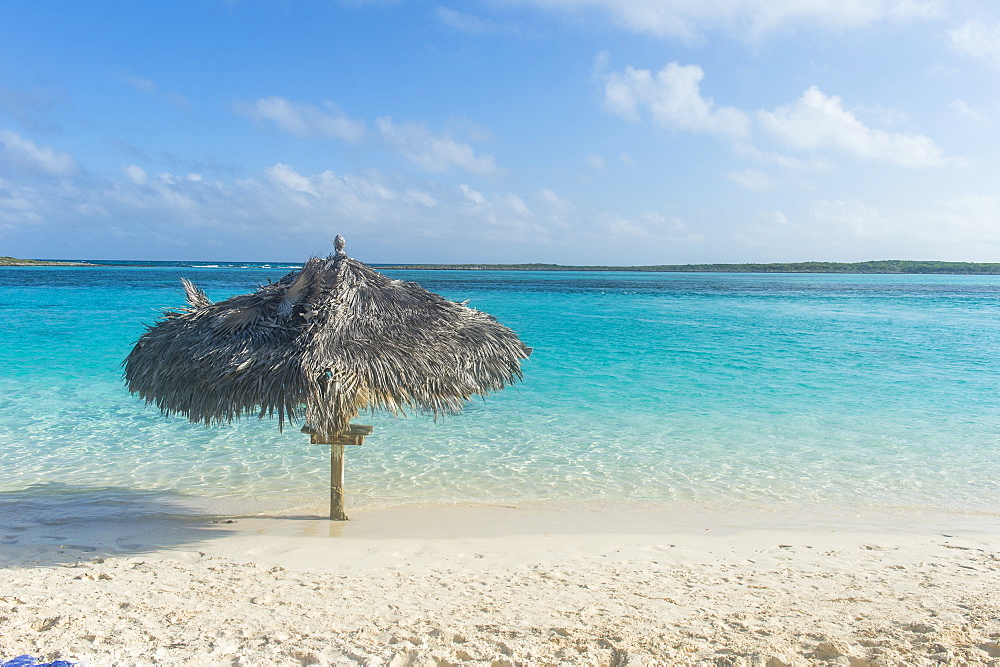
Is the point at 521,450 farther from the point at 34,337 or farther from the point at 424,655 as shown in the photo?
the point at 34,337

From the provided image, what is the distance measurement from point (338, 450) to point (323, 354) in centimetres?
112

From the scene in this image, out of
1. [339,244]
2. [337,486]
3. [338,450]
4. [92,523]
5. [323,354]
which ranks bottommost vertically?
[92,523]

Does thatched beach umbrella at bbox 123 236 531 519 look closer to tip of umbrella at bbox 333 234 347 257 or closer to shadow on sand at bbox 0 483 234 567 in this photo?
tip of umbrella at bbox 333 234 347 257

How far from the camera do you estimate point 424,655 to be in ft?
9.63

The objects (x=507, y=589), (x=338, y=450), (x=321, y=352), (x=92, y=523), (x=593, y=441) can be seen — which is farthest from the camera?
(x=593, y=441)

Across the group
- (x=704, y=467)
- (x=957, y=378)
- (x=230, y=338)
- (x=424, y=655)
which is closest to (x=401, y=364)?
(x=230, y=338)

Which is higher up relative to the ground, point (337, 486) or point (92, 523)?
point (337, 486)

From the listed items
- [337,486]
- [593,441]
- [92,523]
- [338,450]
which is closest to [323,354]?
[338,450]

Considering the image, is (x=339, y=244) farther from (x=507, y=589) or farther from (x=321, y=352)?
(x=507, y=589)

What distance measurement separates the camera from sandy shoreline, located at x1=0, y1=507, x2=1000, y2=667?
2.98 meters

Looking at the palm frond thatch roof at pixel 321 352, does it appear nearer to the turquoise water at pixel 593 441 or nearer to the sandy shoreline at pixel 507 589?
the turquoise water at pixel 593 441

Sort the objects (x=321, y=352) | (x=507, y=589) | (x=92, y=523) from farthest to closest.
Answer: (x=92, y=523)
(x=321, y=352)
(x=507, y=589)

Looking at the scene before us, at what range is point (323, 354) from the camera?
4.21m

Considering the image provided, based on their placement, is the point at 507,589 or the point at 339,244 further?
the point at 339,244
